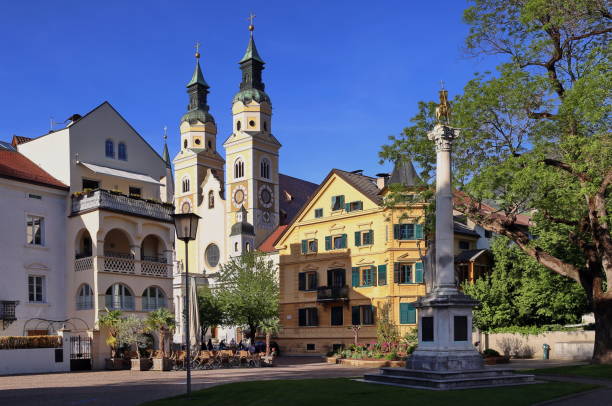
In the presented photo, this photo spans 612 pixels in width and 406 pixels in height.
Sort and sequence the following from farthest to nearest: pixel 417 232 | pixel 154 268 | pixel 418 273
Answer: pixel 417 232, pixel 418 273, pixel 154 268

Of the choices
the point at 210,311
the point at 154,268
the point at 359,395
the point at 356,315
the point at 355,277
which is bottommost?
the point at 356,315

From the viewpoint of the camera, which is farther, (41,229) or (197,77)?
(197,77)

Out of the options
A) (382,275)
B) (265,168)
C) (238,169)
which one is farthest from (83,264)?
(265,168)

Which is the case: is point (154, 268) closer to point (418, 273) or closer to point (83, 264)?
point (83, 264)

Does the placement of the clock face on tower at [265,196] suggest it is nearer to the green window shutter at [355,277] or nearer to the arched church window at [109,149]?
the green window shutter at [355,277]

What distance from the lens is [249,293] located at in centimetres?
4800

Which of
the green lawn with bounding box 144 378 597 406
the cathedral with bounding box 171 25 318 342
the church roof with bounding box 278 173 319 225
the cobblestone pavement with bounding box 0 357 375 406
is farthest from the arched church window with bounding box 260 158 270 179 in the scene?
the green lawn with bounding box 144 378 597 406

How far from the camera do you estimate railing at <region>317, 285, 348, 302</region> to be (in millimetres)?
50734

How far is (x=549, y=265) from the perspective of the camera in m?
26.9

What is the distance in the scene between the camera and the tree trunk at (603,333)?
1008 inches

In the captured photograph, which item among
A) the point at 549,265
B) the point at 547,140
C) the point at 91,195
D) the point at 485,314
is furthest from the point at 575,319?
the point at 91,195

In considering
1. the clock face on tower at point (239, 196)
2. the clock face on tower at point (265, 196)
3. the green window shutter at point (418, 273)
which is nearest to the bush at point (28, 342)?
the green window shutter at point (418, 273)

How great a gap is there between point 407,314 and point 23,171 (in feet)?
84.5

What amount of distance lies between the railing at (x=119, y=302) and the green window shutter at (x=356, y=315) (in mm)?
16844
